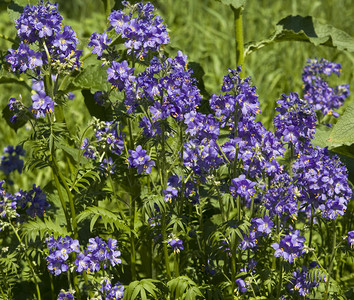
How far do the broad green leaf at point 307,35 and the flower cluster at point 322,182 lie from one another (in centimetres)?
98

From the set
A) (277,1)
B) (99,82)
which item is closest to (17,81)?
(99,82)

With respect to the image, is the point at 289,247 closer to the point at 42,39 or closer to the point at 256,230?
the point at 256,230

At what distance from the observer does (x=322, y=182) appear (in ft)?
9.87

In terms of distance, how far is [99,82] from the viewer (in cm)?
368

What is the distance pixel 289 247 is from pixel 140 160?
2.87 feet

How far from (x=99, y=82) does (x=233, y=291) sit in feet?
5.02

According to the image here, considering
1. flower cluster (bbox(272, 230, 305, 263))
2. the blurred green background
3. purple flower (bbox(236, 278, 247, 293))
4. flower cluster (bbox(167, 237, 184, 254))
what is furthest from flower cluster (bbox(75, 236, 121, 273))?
the blurred green background

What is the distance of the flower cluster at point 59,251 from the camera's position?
296 cm

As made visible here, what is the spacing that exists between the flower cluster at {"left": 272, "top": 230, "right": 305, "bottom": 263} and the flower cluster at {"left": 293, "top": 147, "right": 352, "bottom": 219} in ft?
0.71

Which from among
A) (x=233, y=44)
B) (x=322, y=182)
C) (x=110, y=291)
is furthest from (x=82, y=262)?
(x=233, y=44)

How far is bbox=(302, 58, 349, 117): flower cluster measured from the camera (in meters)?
4.29

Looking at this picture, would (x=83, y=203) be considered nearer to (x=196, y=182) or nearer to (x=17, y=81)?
(x=196, y=182)

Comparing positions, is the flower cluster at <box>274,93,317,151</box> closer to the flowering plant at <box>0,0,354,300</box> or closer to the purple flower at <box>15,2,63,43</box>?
the flowering plant at <box>0,0,354,300</box>

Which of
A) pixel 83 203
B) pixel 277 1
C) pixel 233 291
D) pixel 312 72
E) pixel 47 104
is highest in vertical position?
pixel 277 1
